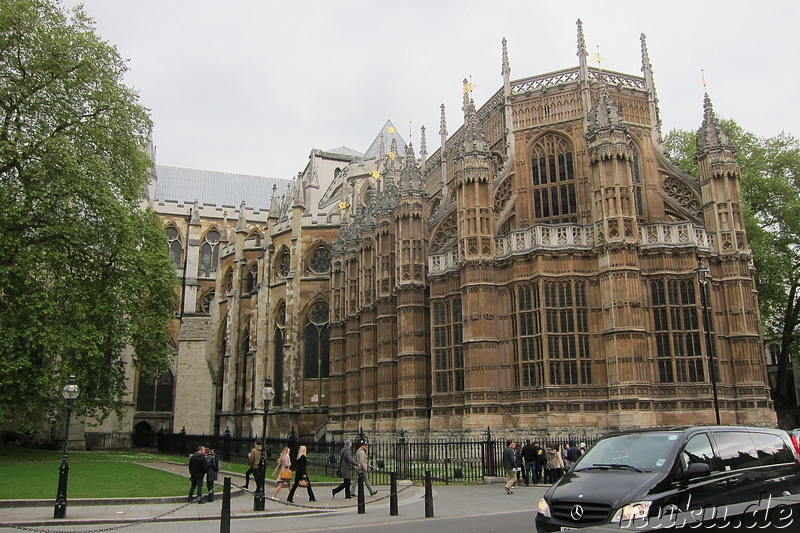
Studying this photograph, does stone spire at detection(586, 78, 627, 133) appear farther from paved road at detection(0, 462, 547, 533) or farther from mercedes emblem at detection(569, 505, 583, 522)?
mercedes emblem at detection(569, 505, 583, 522)

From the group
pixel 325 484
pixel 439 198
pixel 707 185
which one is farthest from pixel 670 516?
pixel 439 198

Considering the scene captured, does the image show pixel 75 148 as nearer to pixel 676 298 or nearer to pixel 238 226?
pixel 676 298

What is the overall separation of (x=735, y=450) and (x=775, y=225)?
111 feet

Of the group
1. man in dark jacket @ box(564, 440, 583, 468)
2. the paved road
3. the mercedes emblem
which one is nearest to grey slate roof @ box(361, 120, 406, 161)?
man in dark jacket @ box(564, 440, 583, 468)

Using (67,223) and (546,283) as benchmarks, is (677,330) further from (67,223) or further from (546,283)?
(67,223)

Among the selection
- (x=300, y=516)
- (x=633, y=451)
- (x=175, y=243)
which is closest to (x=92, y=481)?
(x=300, y=516)

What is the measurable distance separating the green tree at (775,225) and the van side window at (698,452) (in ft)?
93.8

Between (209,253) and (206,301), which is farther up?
(209,253)

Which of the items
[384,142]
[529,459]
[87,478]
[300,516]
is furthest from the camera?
[384,142]

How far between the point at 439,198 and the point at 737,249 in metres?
16.4

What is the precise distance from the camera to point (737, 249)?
25656mm

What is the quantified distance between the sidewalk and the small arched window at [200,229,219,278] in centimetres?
4185

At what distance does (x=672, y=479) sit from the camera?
23.3ft

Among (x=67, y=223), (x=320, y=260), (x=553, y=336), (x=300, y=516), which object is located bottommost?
(x=300, y=516)
